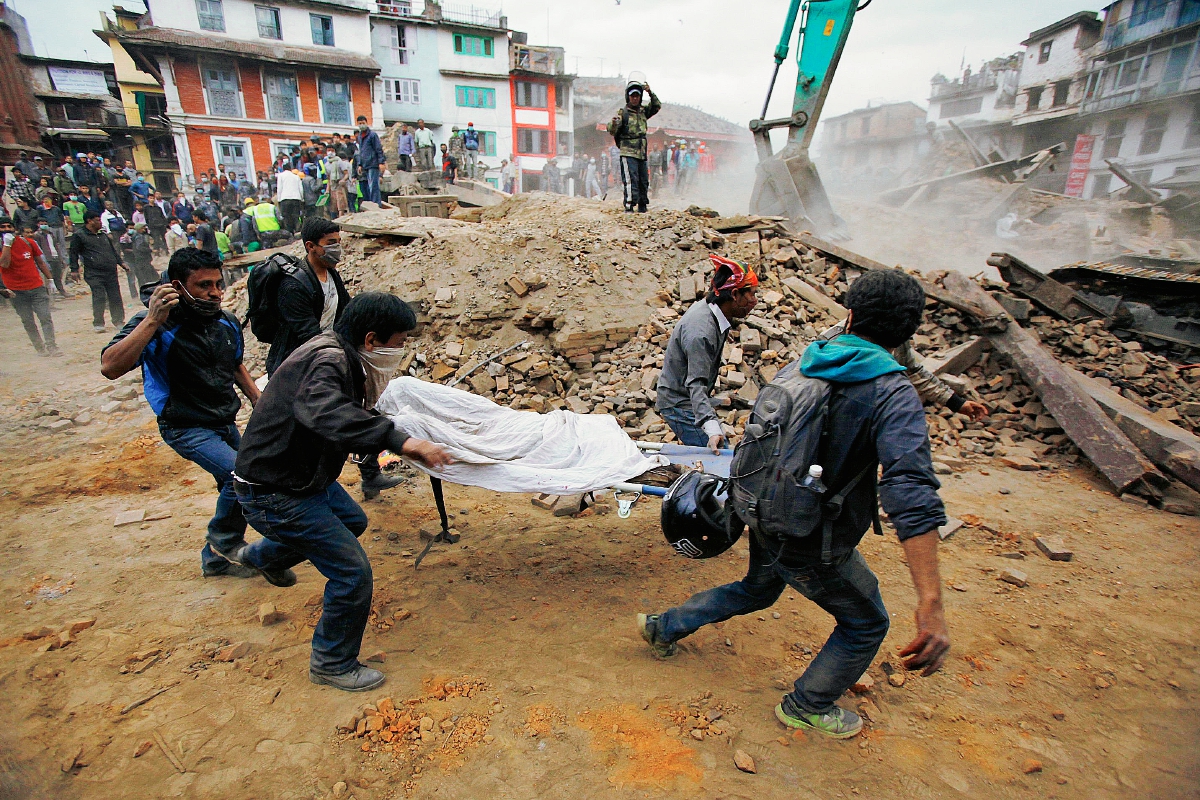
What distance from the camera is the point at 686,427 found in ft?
12.4

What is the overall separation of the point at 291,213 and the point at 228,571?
1132 centimetres

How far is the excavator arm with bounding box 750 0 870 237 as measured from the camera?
879 centimetres

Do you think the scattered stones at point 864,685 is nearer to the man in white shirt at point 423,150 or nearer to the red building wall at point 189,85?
the man in white shirt at point 423,150

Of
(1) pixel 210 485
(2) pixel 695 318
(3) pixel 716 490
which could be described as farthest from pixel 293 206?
(3) pixel 716 490

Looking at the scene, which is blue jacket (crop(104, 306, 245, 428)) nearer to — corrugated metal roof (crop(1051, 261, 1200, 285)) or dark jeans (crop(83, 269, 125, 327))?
dark jeans (crop(83, 269, 125, 327))

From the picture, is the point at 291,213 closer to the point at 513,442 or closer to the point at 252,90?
the point at 513,442

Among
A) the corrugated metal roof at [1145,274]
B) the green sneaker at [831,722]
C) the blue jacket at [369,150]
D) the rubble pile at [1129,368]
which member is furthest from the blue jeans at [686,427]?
the blue jacket at [369,150]

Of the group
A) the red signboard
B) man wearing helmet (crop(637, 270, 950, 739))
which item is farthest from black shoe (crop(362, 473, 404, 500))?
the red signboard

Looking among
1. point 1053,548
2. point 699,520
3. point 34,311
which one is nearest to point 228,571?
point 699,520

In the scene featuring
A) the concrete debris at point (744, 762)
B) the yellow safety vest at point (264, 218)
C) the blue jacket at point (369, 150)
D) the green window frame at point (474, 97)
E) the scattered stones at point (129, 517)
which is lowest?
the scattered stones at point (129, 517)

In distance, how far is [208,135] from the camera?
2433 cm

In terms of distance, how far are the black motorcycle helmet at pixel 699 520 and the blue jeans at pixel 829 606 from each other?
16cm

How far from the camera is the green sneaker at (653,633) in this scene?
2842mm

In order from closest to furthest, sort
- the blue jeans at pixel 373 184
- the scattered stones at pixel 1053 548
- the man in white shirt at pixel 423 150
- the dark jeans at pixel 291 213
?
the scattered stones at pixel 1053 548 < the dark jeans at pixel 291 213 < the blue jeans at pixel 373 184 < the man in white shirt at pixel 423 150
